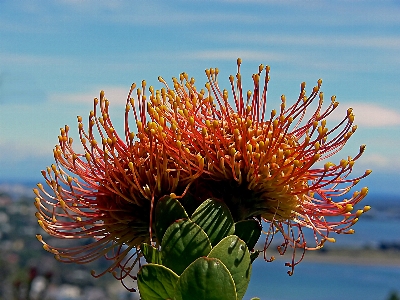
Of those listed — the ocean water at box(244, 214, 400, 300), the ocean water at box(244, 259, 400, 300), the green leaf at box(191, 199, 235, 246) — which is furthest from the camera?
the ocean water at box(244, 214, 400, 300)

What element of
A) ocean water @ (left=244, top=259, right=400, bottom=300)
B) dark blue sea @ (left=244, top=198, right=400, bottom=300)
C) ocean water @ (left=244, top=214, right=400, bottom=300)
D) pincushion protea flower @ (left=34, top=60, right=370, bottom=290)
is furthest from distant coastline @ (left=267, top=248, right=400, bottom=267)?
pincushion protea flower @ (left=34, top=60, right=370, bottom=290)

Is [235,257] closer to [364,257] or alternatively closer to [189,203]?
[189,203]

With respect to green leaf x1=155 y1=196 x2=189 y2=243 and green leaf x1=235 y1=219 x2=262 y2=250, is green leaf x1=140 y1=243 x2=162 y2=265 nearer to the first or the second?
green leaf x1=155 y1=196 x2=189 y2=243

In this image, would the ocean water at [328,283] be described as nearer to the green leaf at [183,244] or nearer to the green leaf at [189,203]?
the green leaf at [189,203]

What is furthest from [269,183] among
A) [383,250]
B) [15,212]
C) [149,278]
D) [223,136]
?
[383,250]

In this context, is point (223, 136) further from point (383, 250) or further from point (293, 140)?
point (383, 250)
